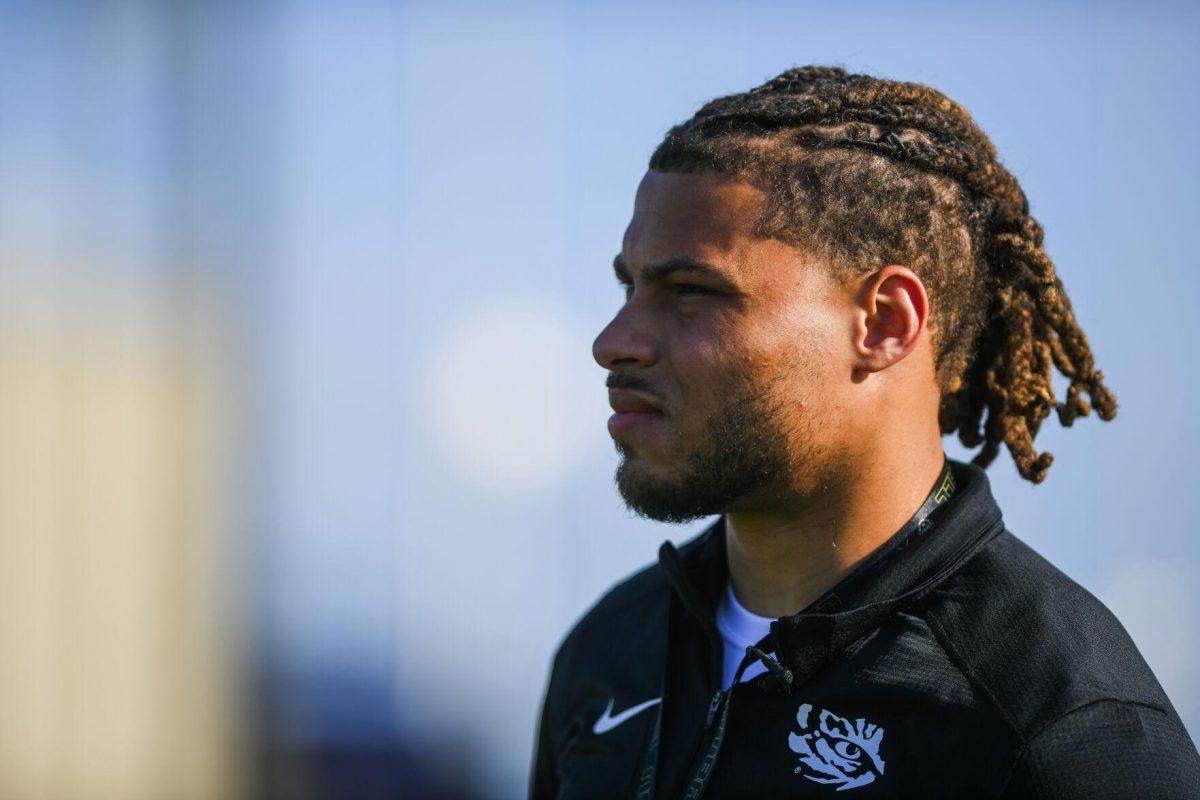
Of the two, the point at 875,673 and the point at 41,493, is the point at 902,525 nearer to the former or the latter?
the point at 875,673

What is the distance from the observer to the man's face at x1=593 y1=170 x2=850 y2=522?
84.0 inches

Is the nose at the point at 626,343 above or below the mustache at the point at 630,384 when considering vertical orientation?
above

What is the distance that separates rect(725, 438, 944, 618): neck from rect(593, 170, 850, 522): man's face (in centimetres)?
4

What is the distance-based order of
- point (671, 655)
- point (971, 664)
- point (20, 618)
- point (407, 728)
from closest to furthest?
1. point (971, 664)
2. point (671, 655)
3. point (20, 618)
4. point (407, 728)

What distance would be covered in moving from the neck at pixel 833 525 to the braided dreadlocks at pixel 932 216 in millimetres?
244

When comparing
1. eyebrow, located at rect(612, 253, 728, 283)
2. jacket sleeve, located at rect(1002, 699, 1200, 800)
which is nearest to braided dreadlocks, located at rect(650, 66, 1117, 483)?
eyebrow, located at rect(612, 253, 728, 283)

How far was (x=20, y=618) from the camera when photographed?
5633 mm

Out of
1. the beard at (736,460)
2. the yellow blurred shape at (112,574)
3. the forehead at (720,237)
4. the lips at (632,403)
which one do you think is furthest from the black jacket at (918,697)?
the yellow blurred shape at (112,574)

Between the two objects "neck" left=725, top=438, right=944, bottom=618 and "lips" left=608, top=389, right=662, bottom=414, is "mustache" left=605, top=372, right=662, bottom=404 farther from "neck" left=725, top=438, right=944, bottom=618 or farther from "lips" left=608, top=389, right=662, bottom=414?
"neck" left=725, top=438, right=944, bottom=618

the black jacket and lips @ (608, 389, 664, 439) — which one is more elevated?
lips @ (608, 389, 664, 439)

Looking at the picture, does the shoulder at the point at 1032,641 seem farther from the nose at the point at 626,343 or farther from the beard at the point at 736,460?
the nose at the point at 626,343

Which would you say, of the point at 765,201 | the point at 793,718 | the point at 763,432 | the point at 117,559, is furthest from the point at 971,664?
the point at 117,559

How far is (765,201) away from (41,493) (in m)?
4.57

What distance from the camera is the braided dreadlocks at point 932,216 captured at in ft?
7.26
